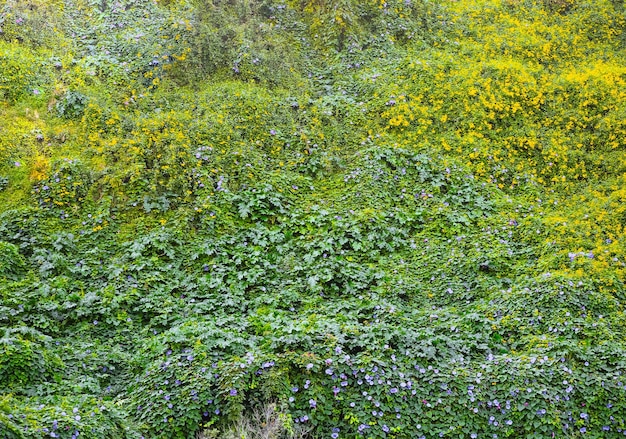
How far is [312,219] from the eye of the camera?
7512mm

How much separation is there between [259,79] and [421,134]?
8.86 ft

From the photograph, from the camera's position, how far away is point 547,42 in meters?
10.7

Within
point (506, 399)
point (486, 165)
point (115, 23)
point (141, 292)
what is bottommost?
point (506, 399)

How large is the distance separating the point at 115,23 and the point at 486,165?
651cm

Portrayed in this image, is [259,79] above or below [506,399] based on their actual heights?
above

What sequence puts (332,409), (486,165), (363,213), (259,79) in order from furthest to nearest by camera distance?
(259,79) → (486,165) → (363,213) → (332,409)

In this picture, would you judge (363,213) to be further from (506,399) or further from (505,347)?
(506,399)

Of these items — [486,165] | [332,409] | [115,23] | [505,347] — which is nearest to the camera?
[332,409]

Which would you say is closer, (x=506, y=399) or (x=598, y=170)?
(x=506, y=399)

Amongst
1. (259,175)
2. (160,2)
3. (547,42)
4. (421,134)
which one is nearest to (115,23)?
(160,2)

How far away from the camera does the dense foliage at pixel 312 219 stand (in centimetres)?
546

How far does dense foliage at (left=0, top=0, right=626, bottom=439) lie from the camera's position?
546 cm

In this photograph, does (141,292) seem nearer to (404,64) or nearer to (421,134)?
(421,134)

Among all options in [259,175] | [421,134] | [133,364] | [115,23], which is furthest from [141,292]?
[115,23]
